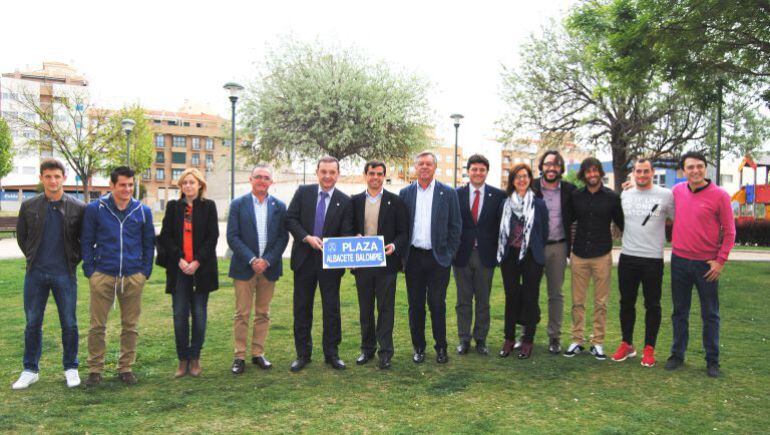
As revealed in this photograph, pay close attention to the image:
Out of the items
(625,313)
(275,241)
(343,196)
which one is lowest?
(625,313)

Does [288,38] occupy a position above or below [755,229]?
above

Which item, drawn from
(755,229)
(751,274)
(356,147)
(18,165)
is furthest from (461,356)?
(18,165)

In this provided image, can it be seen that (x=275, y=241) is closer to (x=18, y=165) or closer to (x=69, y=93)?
(x=69, y=93)

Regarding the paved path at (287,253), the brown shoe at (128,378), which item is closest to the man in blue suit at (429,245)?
the brown shoe at (128,378)

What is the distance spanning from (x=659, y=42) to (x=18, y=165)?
267ft

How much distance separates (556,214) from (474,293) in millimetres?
1270

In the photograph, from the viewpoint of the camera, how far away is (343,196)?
5680 mm

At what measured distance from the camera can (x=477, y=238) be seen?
6.06m

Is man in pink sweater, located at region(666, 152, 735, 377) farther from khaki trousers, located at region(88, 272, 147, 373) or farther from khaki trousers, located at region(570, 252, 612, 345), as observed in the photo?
khaki trousers, located at region(88, 272, 147, 373)

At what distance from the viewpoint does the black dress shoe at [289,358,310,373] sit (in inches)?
217

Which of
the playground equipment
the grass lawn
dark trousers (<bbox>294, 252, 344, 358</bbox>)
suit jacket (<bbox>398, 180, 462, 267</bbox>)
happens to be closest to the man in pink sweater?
the grass lawn

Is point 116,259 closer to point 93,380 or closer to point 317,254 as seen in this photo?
point 93,380

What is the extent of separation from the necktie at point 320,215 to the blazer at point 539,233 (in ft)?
6.55

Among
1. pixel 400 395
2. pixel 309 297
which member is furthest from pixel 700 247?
pixel 309 297
